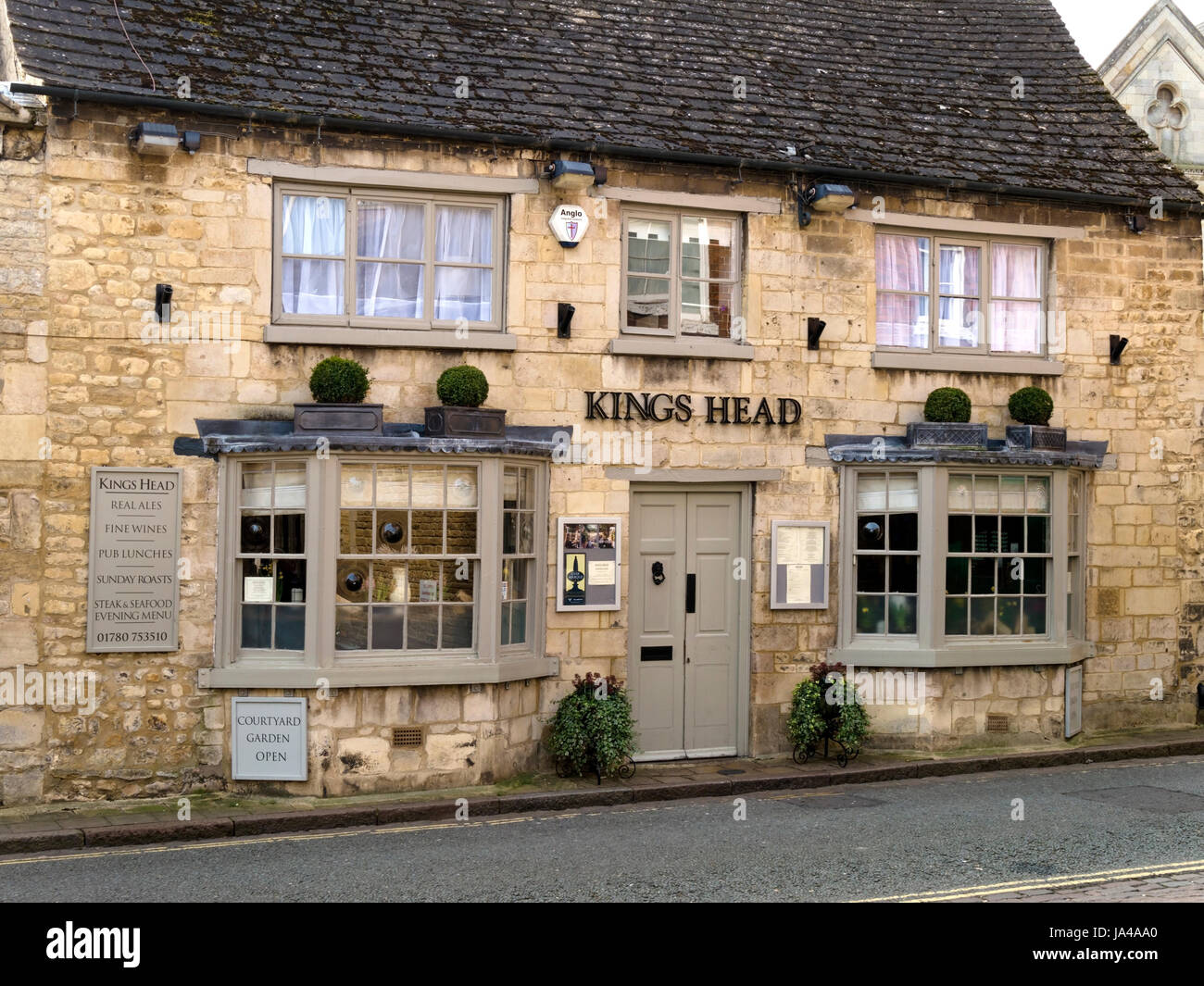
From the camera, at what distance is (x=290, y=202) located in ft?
38.6

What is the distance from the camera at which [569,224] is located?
1236 cm

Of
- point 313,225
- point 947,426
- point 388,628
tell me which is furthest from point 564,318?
point 947,426

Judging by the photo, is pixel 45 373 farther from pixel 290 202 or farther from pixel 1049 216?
pixel 1049 216

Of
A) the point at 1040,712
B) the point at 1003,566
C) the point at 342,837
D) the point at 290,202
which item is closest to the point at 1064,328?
the point at 1003,566

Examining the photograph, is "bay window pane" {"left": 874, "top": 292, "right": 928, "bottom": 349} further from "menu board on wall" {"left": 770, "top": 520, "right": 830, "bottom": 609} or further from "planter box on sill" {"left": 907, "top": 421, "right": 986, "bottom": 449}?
"menu board on wall" {"left": 770, "top": 520, "right": 830, "bottom": 609}

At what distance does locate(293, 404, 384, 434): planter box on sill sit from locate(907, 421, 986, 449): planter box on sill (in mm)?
5291

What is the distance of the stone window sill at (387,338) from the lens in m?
11.6

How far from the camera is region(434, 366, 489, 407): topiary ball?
11.7 meters

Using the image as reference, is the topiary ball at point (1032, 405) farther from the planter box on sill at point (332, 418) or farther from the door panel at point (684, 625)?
the planter box on sill at point (332, 418)

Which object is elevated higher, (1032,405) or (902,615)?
(1032,405)

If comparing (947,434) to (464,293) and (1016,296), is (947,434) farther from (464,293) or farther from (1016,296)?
(464,293)

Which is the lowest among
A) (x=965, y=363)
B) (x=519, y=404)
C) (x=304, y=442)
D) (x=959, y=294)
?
(x=304, y=442)

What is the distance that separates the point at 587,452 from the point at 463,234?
221 centimetres

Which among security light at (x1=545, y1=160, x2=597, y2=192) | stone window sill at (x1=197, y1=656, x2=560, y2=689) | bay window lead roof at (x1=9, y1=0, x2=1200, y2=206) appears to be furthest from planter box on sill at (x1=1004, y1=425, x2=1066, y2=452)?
stone window sill at (x1=197, y1=656, x2=560, y2=689)
